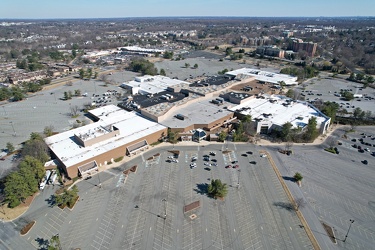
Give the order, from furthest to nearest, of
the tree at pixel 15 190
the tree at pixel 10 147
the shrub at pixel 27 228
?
1. the tree at pixel 10 147
2. the tree at pixel 15 190
3. the shrub at pixel 27 228

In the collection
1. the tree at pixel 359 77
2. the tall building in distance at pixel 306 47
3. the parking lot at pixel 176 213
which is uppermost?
the tall building in distance at pixel 306 47

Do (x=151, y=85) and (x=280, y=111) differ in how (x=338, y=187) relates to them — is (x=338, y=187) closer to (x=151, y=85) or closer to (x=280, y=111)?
(x=280, y=111)

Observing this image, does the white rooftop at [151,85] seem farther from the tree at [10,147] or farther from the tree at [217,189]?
the tree at [217,189]

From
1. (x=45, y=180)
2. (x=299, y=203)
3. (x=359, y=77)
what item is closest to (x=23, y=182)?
(x=45, y=180)

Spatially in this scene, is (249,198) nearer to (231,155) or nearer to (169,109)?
(231,155)

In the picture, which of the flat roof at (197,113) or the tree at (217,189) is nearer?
the tree at (217,189)

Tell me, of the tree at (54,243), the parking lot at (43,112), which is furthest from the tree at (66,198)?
the parking lot at (43,112)

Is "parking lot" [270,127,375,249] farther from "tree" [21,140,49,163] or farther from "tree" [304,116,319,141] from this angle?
"tree" [21,140,49,163]
